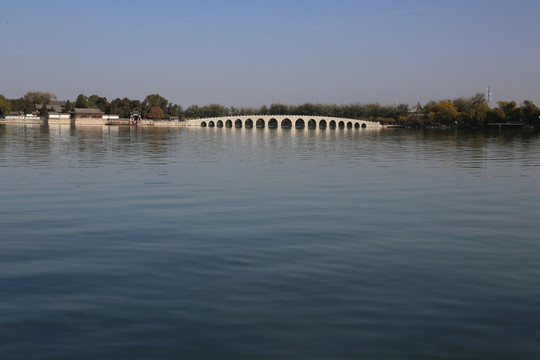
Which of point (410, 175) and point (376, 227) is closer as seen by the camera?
point (376, 227)

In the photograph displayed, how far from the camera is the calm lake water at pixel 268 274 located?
6715 millimetres

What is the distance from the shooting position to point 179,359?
627 centimetres

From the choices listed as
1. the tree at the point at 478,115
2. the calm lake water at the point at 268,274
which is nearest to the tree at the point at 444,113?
the tree at the point at 478,115

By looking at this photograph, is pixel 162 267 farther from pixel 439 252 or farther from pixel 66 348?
pixel 439 252

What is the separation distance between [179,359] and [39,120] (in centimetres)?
20555

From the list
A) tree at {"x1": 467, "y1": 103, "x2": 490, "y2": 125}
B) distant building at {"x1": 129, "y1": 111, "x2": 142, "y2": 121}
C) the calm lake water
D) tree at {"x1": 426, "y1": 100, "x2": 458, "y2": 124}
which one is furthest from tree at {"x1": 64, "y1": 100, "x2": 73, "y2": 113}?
the calm lake water

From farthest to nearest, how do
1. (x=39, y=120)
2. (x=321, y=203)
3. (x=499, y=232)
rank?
(x=39, y=120) → (x=321, y=203) → (x=499, y=232)

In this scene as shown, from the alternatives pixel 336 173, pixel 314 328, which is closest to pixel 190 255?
pixel 314 328

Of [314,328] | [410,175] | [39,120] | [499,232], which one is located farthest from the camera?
[39,120]

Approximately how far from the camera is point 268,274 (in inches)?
376

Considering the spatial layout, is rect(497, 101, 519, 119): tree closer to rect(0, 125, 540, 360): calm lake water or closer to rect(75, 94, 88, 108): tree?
rect(75, 94, 88, 108): tree

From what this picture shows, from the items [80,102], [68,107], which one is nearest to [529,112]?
[80,102]

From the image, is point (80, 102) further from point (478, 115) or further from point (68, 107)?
point (478, 115)

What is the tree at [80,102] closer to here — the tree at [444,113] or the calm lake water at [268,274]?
the tree at [444,113]
